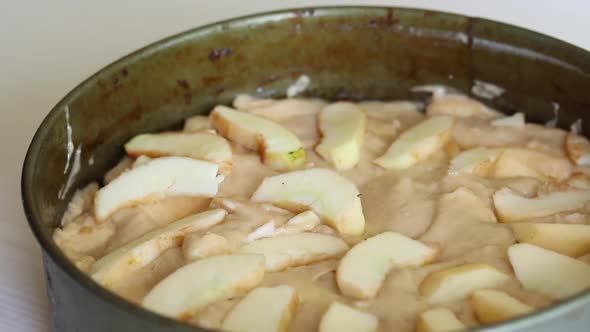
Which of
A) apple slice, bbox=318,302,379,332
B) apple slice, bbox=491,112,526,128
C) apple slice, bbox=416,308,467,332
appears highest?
apple slice, bbox=491,112,526,128

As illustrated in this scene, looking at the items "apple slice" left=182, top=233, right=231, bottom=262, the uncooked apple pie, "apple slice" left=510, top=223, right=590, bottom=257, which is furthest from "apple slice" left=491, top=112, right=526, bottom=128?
"apple slice" left=182, top=233, right=231, bottom=262

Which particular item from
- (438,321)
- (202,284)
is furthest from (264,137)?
(438,321)

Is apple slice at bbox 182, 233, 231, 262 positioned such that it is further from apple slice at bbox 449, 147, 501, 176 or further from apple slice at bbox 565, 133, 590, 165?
apple slice at bbox 565, 133, 590, 165

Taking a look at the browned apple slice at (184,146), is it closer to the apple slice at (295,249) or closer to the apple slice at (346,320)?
the apple slice at (295,249)

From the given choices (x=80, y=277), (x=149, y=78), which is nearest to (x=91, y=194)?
(x=149, y=78)

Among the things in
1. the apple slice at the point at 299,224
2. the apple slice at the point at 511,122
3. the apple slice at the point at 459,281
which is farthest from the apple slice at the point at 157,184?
the apple slice at the point at 511,122
